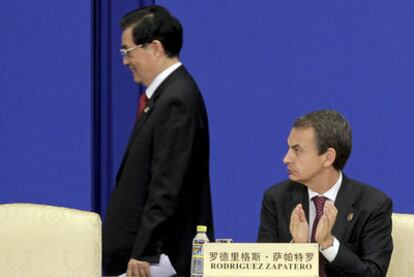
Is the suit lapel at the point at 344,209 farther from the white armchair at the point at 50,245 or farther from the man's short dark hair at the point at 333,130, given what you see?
the white armchair at the point at 50,245

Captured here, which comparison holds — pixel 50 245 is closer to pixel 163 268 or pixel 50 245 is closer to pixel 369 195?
pixel 163 268

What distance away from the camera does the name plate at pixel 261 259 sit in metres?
2.18

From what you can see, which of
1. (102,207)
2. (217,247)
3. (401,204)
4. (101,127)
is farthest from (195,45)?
(217,247)

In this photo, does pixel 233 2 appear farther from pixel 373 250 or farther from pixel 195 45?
pixel 373 250

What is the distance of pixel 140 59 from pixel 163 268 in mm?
678

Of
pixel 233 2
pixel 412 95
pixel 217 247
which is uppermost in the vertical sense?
pixel 233 2

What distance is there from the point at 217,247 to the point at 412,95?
2049mm

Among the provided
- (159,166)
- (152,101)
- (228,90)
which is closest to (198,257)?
(159,166)

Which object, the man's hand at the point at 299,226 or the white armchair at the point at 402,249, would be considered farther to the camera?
the white armchair at the point at 402,249

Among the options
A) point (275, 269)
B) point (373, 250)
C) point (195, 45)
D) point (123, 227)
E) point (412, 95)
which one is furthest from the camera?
point (195, 45)

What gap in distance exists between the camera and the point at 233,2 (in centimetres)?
428

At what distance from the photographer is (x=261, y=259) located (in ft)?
7.20

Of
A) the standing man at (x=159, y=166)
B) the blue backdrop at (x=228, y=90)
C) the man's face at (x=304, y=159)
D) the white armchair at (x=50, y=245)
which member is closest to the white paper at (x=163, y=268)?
the standing man at (x=159, y=166)

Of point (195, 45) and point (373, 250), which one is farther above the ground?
point (195, 45)
